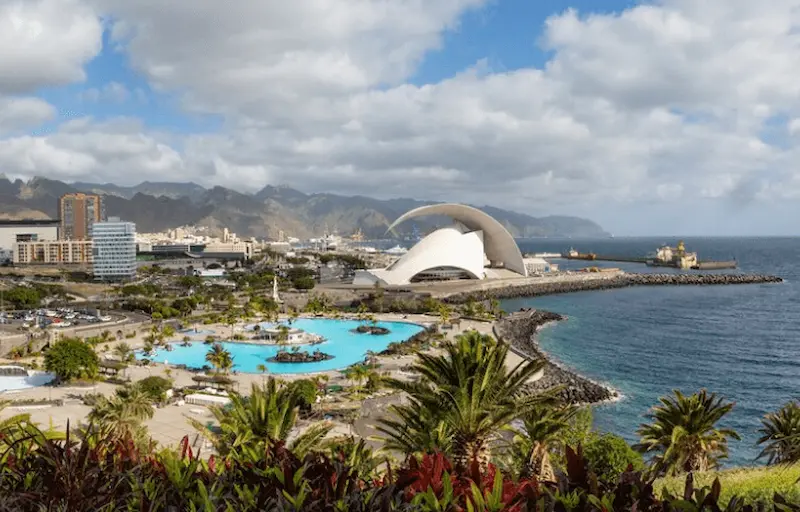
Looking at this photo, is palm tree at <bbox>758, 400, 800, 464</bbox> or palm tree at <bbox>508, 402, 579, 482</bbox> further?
palm tree at <bbox>758, 400, 800, 464</bbox>

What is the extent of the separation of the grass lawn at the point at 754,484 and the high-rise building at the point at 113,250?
74803 mm

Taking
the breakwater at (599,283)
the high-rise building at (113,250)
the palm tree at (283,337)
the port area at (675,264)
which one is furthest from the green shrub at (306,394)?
the port area at (675,264)

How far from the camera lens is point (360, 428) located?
67.9ft

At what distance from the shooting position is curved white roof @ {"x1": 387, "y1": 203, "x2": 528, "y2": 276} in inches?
2884

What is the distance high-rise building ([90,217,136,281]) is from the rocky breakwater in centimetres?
4880

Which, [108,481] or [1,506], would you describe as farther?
[108,481]

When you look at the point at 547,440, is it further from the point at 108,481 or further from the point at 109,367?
the point at 109,367

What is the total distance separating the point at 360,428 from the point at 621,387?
14388 mm

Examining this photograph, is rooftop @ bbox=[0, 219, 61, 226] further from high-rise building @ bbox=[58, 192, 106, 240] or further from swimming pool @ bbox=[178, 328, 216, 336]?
swimming pool @ bbox=[178, 328, 216, 336]

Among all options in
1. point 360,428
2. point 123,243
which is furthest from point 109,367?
point 123,243

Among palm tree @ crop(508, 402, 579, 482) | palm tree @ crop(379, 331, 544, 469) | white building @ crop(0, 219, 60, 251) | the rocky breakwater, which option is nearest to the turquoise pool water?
the rocky breakwater

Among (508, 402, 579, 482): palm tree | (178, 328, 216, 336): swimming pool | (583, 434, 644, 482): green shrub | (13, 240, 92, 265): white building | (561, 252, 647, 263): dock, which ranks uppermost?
(13, 240, 92, 265): white building

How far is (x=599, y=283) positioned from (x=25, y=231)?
103 metres

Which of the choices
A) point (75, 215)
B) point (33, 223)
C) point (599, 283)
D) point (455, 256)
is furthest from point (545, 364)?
point (75, 215)
